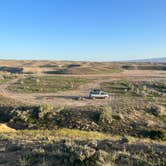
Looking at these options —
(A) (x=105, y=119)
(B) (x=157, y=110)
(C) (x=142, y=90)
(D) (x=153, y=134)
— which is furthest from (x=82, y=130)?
(C) (x=142, y=90)

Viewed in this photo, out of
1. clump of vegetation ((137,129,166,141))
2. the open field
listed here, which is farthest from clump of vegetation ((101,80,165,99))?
clump of vegetation ((137,129,166,141))

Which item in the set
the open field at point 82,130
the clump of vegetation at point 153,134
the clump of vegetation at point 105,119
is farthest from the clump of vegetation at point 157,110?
the clump of vegetation at point 153,134

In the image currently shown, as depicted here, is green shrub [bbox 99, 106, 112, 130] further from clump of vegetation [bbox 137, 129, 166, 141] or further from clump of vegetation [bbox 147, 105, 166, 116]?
clump of vegetation [bbox 147, 105, 166, 116]

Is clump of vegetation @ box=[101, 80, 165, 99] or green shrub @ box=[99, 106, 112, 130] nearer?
green shrub @ box=[99, 106, 112, 130]

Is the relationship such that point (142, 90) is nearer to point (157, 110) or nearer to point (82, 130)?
point (157, 110)

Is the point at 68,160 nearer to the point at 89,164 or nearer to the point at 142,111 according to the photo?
the point at 89,164

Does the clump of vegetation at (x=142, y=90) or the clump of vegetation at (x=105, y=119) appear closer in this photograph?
the clump of vegetation at (x=105, y=119)

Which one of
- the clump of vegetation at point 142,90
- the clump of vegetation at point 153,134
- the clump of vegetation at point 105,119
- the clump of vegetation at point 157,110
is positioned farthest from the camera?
the clump of vegetation at point 142,90

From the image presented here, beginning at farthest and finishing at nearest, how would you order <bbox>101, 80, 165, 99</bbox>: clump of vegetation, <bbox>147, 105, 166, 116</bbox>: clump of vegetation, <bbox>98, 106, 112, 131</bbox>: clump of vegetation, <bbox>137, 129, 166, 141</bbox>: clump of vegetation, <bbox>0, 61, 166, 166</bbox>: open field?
<bbox>101, 80, 165, 99</bbox>: clump of vegetation, <bbox>147, 105, 166, 116</bbox>: clump of vegetation, <bbox>98, 106, 112, 131</bbox>: clump of vegetation, <bbox>137, 129, 166, 141</bbox>: clump of vegetation, <bbox>0, 61, 166, 166</bbox>: open field

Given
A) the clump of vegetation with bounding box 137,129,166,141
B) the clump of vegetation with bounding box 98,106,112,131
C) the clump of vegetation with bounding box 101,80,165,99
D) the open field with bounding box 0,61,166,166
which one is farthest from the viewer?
the clump of vegetation with bounding box 101,80,165,99

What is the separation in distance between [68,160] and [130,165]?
249 centimetres

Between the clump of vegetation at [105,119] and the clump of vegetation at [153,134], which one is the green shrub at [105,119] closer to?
the clump of vegetation at [105,119]

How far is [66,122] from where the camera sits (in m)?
31.0

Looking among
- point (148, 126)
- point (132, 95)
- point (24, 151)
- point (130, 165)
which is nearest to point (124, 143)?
point (130, 165)
